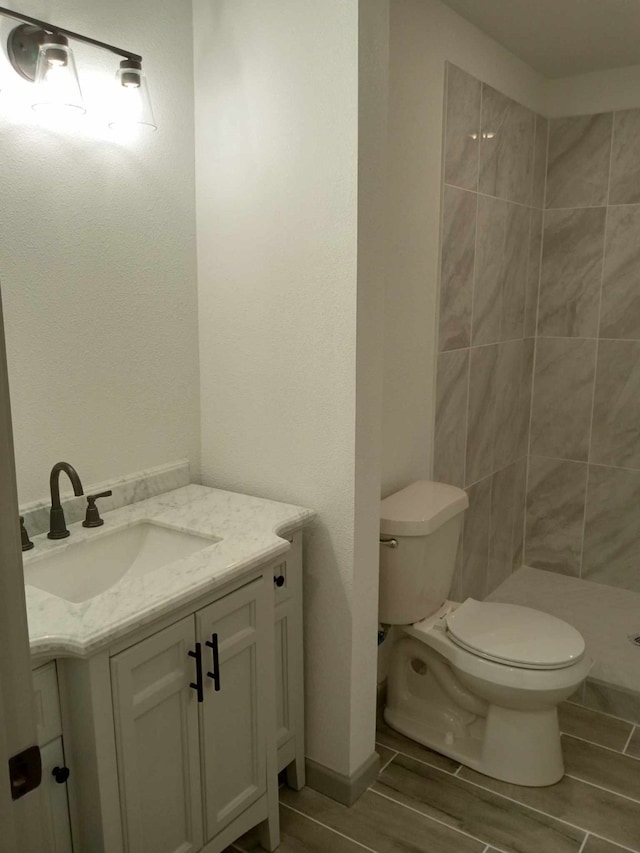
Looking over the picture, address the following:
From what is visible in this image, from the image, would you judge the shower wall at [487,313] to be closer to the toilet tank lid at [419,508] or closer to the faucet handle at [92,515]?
the toilet tank lid at [419,508]

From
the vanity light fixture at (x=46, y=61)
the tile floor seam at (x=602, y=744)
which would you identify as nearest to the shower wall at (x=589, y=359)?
the tile floor seam at (x=602, y=744)

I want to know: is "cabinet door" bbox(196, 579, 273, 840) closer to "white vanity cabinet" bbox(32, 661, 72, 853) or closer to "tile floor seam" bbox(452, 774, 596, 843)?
"white vanity cabinet" bbox(32, 661, 72, 853)

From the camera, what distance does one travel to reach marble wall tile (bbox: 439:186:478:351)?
267 centimetres

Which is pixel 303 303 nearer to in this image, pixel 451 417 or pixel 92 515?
pixel 92 515

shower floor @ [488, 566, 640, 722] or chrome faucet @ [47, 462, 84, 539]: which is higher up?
chrome faucet @ [47, 462, 84, 539]

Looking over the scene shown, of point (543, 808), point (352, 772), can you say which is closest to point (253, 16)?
point (352, 772)

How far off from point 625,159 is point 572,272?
1.69 feet

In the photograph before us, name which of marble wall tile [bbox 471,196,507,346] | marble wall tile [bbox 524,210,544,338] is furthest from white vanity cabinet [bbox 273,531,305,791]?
marble wall tile [bbox 524,210,544,338]

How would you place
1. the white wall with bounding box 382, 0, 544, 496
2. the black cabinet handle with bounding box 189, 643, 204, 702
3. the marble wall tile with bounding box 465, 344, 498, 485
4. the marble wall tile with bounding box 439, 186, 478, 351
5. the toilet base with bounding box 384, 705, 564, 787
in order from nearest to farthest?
1. the black cabinet handle with bounding box 189, 643, 204, 702
2. the toilet base with bounding box 384, 705, 564, 787
3. the white wall with bounding box 382, 0, 544, 496
4. the marble wall tile with bounding box 439, 186, 478, 351
5. the marble wall tile with bounding box 465, 344, 498, 485

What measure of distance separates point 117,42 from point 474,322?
164 cm

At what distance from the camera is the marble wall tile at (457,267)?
267cm

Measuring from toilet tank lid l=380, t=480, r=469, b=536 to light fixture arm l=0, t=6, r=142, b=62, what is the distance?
4.74 ft

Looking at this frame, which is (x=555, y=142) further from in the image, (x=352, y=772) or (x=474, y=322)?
(x=352, y=772)

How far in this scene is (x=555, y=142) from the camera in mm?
3328
